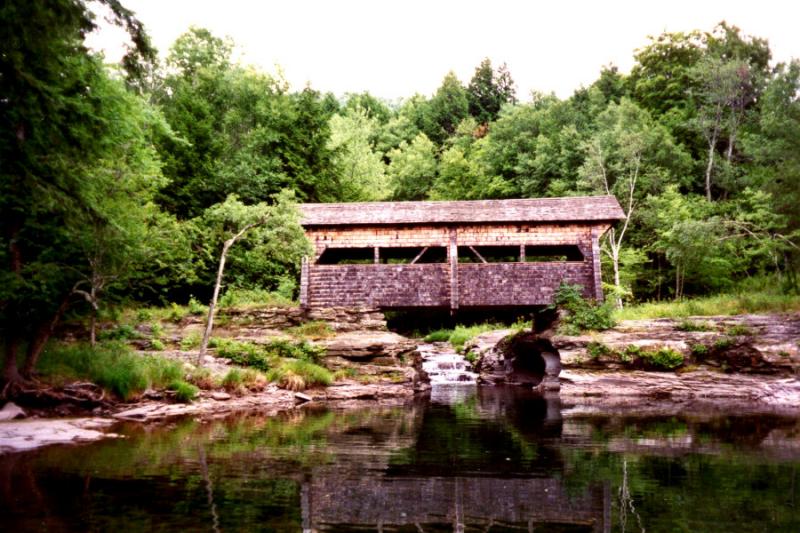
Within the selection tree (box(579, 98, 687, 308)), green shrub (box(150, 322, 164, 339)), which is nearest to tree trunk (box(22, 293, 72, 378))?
green shrub (box(150, 322, 164, 339))

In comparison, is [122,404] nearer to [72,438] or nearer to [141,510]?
[72,438]

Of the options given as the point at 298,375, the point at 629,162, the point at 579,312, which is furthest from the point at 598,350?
the point at 629,162

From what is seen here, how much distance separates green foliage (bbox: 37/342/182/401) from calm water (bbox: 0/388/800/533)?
2754 mm

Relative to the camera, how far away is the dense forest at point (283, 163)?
26.1 ft

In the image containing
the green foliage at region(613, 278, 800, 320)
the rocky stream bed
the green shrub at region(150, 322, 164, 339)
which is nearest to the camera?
the rocky stream bed

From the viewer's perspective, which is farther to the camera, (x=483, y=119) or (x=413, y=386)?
(x=483, y=119)

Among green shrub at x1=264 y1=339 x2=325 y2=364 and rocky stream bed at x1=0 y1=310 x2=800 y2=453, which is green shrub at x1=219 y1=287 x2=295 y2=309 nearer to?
rocky stream bed at x1=0 y1=310 x2=800 y2=453

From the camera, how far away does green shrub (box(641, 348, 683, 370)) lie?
1966 centimetres

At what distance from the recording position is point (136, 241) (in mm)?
16172

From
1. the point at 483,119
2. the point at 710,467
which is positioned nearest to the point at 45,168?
the point at 710,467

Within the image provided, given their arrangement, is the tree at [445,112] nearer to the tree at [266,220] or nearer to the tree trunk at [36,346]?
the tree at [266,220]

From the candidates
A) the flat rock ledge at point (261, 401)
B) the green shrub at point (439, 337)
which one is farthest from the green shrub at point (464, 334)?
the flat rock ledge at point (261, 401)

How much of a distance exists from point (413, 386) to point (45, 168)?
15025 mm

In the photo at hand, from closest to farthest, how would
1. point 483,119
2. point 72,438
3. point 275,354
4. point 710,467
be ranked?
point 710,467, point 72,438, point 275,354, point 483,119
